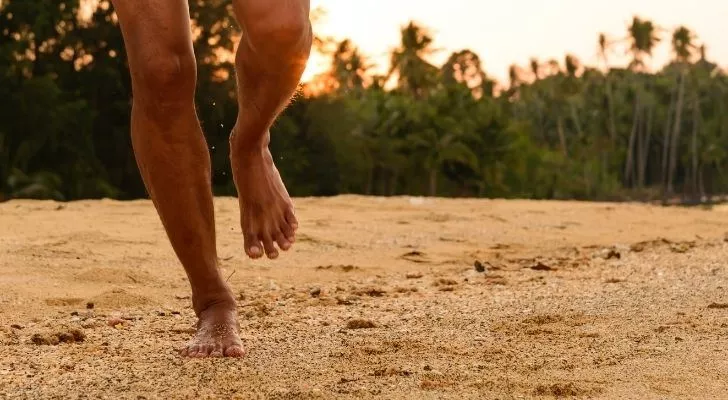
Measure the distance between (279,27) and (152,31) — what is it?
328mm

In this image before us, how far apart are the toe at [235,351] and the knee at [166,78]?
65 centimetres

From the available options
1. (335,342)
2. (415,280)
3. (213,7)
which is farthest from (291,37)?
(213,7)

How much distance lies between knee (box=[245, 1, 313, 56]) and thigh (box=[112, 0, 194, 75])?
20 centimetres

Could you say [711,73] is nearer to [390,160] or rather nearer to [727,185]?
[727,185]

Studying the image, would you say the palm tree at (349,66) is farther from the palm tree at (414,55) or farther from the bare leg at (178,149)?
the bare leg at (178,149)

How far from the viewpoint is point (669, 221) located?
30.9 feet

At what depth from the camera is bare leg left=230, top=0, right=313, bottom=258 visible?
2584 millimetres

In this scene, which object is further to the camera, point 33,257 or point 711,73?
point 711,73

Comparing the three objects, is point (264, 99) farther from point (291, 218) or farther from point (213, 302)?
point (213, 302)

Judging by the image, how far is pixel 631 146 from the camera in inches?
2874

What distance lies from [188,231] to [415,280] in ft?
6.99

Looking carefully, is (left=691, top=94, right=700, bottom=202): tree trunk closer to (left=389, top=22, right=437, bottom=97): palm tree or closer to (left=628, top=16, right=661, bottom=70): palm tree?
(left=628, top=16, right=661, bottom=70): palm tree

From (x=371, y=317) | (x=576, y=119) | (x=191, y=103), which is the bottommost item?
(x=371, y=317)

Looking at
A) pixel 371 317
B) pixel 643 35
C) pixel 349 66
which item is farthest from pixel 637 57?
pixel 371 317
